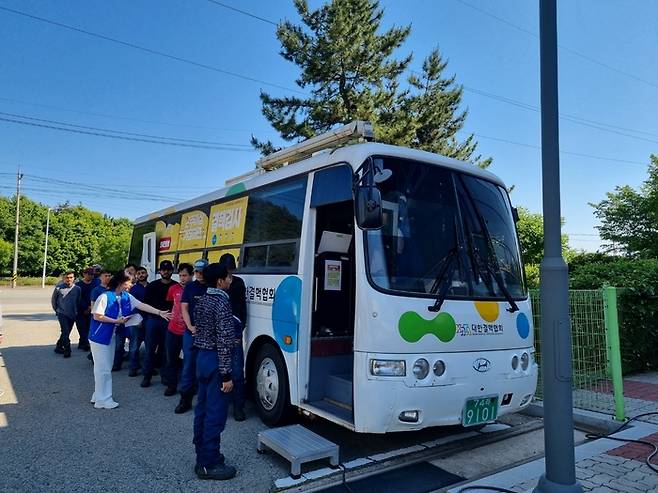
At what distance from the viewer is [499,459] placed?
4.80 metres

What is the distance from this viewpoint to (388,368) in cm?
417

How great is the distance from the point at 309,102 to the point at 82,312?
11.2 meters

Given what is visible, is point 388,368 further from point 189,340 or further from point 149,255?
point 149,255

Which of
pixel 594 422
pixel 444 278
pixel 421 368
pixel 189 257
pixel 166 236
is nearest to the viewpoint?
pixel 421 368

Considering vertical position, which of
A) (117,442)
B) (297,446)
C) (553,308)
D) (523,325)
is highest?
(553,308)

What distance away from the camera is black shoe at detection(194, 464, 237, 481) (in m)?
4.20

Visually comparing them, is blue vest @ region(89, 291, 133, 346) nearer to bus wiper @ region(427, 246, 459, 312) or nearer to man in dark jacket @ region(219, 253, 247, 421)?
man in dark jacket @ region(219, 253, 247, 421)

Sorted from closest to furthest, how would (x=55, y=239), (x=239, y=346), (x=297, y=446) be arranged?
(x=297, y=446), (x=239, y=346), (x=55, y=239)

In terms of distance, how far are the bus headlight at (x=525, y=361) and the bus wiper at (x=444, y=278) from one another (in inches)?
50.8

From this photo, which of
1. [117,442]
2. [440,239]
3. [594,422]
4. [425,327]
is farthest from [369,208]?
[594,422]

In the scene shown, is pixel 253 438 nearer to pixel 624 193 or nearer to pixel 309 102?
pixel 309 102

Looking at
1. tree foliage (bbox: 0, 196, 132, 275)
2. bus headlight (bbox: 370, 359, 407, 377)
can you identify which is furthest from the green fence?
tree foliage (bbox: 0, 196, 132, 275)

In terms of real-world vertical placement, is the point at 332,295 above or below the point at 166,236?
below

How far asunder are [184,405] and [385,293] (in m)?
3.62
